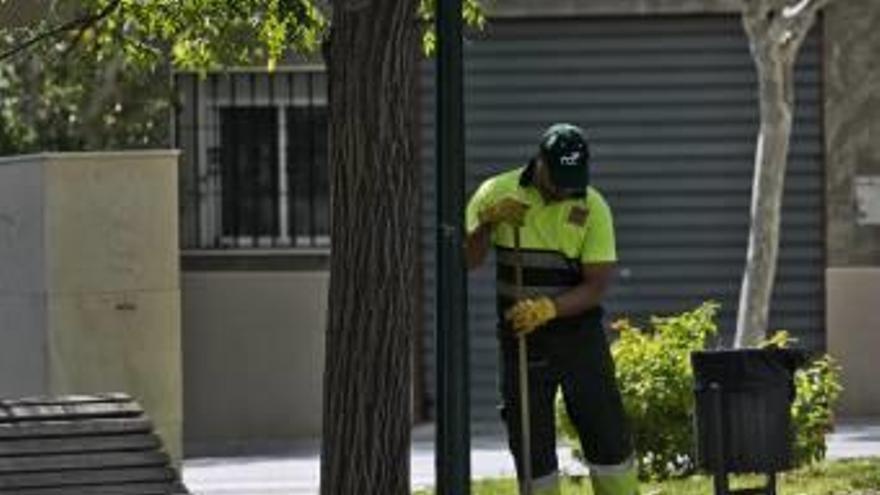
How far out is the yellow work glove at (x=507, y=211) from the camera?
8.95 metres

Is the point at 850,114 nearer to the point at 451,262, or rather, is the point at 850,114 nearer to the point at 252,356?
the point at 252,356

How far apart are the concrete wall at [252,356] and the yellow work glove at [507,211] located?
27.9 feet

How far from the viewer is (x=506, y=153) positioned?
17703mm

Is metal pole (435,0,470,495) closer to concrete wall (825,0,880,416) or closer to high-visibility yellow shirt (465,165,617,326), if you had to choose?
high-visibility yellow shirt (465,165,617,326)

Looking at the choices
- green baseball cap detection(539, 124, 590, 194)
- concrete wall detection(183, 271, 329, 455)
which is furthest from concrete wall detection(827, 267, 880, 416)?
green baseball cap detection(539, 124, 590, 194)

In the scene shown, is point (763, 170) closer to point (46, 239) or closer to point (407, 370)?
point (46, 239)

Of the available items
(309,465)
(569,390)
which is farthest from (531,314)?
(309,465)

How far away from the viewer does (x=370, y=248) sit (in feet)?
27.7

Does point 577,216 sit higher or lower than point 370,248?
higher

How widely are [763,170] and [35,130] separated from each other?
7464 millimetres

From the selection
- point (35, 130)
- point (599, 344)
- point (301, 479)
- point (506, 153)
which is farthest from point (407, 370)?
point (35, 130)

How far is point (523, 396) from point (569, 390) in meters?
0.25

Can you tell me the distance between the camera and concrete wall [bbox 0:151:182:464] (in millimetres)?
11477

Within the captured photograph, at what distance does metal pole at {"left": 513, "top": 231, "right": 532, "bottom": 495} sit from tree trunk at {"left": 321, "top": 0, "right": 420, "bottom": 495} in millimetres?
718
